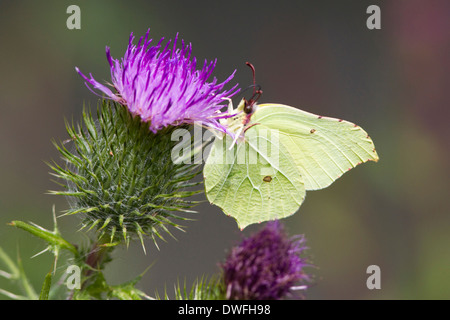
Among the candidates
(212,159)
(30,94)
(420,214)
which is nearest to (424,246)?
(420,214)

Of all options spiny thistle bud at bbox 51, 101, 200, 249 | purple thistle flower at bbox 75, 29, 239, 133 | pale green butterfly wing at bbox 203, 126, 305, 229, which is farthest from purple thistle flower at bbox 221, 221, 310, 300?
purple thistle flower at bbox 75, 29, 239, 133

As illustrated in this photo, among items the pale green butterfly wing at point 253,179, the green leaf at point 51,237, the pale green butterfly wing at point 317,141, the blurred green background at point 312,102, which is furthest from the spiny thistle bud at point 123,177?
the blurred green background at point 312,102

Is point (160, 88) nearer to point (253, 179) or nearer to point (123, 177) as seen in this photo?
point (123, 177)

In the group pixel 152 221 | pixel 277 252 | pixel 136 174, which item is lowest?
pixel 277 252

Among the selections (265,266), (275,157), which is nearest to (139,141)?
(275,157)

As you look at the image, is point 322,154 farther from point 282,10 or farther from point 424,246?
point 282,10

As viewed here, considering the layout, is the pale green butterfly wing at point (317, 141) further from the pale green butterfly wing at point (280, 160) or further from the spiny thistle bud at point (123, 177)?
the spiny thistle bud at point (123, 177)
